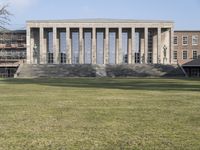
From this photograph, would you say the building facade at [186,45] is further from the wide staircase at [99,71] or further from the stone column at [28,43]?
the stone column at [28,43]

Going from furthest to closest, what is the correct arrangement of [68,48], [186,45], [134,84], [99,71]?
[186,45] → [68,48] → [99,71] → [134,84]

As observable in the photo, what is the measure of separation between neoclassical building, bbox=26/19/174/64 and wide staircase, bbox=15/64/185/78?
53.1 ft

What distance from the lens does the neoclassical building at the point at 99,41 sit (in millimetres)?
104812

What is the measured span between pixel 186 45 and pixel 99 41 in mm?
22823

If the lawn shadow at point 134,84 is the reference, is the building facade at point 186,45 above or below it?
above

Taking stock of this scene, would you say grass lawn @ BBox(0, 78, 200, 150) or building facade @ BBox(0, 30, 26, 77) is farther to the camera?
building facade @ BBox(0, 30, 26, 77)

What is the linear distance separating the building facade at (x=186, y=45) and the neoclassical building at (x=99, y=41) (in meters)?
5.82

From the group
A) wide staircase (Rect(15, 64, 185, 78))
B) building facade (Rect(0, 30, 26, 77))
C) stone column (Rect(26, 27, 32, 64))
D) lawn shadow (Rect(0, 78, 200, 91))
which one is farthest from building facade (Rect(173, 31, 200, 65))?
lawn shadow (Rect(0, 78, 200, 91))

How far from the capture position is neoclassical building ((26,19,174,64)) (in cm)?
10481

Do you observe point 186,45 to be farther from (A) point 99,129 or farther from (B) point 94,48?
(A) point 99,129

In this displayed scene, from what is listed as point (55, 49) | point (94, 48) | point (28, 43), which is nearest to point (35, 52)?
point (28, 43)

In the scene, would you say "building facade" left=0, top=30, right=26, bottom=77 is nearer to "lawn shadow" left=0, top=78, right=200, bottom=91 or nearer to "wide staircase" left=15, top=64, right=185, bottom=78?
"wide staircase" left=15, top=64, right=185, bottom=78

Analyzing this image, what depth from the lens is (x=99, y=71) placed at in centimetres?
8556

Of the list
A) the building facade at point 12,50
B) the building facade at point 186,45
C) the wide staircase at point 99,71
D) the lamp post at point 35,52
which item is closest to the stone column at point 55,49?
the lamp post at point 35,52
